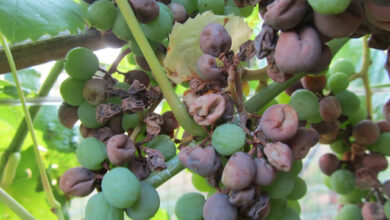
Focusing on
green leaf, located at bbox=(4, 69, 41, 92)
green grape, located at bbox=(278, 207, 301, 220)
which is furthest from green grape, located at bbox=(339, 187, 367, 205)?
green leaf, located at bbox=(4, 69, 41, 92)

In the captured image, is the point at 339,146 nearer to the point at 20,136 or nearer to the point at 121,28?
the point at 121,28

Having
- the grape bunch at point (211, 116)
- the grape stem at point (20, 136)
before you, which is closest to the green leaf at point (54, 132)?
the grape stem at point (20, 136)

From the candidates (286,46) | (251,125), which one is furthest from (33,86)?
(286,46)

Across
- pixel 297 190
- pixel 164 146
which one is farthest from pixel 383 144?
pixel 164 146

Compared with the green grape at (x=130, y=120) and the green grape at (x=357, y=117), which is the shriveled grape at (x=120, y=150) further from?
the green grape at (x=357, y=117)

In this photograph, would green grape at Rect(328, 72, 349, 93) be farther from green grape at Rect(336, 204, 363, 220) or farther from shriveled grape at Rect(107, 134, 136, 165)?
shriveled grape at Rect(107, 134, 136, 165)

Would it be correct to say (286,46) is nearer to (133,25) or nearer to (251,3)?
(251,3)
